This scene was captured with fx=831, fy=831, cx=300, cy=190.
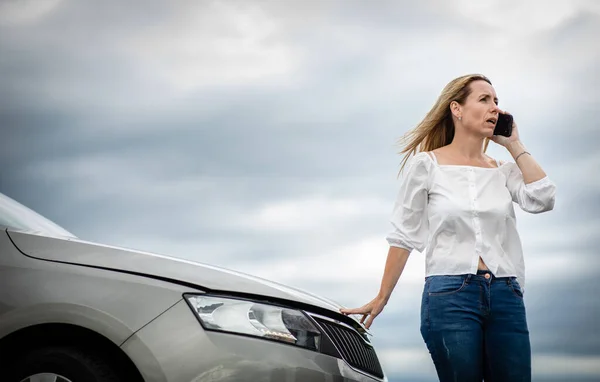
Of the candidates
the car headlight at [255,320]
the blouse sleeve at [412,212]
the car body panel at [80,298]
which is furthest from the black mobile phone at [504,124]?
the car body panel at [80,298]

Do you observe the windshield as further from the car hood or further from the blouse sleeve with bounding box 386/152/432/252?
the blouse sleeve with bounding box 386/152/432/252

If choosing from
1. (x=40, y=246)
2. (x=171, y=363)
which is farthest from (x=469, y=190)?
(x=40, y=246)

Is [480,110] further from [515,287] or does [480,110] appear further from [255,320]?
[255,320]

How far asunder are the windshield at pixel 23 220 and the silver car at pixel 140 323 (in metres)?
0.43

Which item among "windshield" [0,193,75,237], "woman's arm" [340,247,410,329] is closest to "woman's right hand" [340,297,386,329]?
"woman's arm" [340,247,410,329]

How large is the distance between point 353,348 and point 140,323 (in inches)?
36.8

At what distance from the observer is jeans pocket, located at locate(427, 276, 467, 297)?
361cm

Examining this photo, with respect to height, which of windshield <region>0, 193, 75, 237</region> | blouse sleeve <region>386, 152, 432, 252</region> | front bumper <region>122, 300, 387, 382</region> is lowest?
front bumper <region>122, 300, 387, 382</region>

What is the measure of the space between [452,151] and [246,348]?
1.57 m

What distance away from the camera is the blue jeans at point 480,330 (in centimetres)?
354

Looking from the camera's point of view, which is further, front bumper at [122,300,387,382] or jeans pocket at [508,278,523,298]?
jeans pocket at [508,278,523,298]

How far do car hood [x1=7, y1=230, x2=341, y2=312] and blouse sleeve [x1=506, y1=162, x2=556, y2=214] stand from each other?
1.24 m

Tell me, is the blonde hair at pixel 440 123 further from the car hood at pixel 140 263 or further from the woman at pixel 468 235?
the car hood at pixel 140 263

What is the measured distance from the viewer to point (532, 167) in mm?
3957
